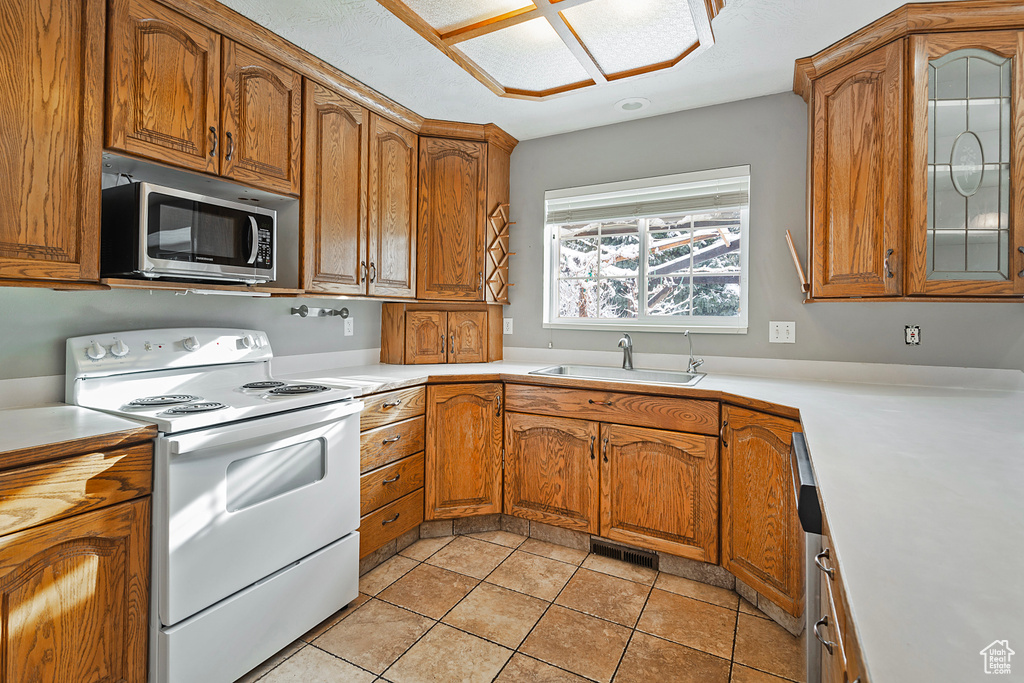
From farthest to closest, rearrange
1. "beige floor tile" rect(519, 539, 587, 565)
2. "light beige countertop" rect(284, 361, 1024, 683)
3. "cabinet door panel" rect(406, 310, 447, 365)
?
"cabinet door panel" rect(406, 310, 447, 365) → "beige floor tile" rect(519, 539, 587, 565) → "light beige countertop" rect(284, 361, 1024, 683)

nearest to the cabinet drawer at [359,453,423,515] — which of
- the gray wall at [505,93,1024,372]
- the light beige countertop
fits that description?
the gray wall at [505,93,1024,372]

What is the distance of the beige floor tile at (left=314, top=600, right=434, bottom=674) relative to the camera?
5.66 ft

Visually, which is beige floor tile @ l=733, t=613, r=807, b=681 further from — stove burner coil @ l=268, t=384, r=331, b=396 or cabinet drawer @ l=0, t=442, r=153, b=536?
cabinet drawer @ l=0, t=442, r=153, b=536

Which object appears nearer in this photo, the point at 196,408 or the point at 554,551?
the point at 196,408

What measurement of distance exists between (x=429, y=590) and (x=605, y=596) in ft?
2.46

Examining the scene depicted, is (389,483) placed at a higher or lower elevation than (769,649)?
higher

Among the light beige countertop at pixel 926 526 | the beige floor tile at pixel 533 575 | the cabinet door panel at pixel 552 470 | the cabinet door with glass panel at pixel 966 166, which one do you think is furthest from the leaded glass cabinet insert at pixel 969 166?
the beige floor tile at pixel 533 575

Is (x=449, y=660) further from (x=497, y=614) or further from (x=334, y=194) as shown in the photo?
(x=334, y=194)

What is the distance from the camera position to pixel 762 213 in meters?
2.63

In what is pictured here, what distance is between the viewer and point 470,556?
2.47m

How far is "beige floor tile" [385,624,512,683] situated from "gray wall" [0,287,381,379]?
1.52m

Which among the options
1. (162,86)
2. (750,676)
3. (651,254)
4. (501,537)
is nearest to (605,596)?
(750,676)

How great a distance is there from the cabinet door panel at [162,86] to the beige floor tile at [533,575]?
206 centimetres

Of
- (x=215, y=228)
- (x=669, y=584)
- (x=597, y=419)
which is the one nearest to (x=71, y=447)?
(x=215, y=228)
